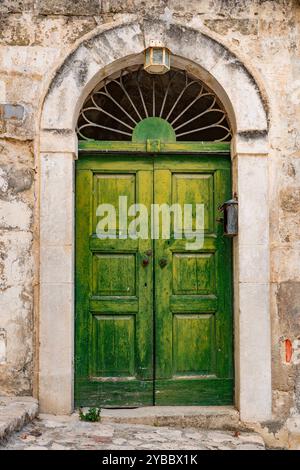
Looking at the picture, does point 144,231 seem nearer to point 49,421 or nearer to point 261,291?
point 261,291

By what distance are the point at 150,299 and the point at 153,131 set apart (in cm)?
158

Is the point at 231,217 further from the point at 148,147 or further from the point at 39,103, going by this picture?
the point at 39,103

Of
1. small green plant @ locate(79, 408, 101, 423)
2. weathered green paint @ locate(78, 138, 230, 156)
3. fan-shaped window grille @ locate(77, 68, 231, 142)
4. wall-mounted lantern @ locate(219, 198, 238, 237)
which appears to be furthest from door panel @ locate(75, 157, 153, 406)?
wall-mounted lantern @ locate(219, 198, 238, 237)

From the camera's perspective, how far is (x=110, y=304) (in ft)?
19.1

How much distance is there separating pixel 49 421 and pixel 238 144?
2.93 m

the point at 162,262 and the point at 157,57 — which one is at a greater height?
the point at 157,57

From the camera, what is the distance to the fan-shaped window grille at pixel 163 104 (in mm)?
5988

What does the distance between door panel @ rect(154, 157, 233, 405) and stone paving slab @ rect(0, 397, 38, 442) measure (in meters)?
1.20

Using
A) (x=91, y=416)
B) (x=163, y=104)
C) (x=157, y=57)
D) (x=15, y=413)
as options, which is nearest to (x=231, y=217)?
(x=163, y=104)

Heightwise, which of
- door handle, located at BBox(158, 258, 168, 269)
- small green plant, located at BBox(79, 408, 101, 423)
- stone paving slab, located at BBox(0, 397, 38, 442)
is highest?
door handle, located at BBox(158, 258, 168, 269)

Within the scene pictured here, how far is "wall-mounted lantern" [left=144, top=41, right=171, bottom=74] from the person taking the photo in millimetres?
5691

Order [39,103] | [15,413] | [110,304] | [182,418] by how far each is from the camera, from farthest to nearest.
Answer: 1. [110,304]
2. [39,103]
3. [182,418]
4. [15,413]

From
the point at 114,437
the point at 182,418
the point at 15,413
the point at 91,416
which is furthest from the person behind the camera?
the point at 182,418

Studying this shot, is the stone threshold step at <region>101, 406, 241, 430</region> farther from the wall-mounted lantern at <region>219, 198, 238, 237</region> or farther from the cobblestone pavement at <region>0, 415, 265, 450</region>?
the wall-mounted lantern at <region>219, 198, 238, 237</region>
